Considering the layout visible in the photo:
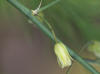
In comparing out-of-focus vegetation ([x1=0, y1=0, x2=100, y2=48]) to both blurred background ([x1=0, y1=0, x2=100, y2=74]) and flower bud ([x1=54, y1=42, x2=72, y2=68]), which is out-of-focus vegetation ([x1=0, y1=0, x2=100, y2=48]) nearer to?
blurred background ([x1=0, y1=0, x2=100, y2=74])

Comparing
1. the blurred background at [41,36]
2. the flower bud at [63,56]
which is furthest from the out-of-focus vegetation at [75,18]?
the flower bud at [63,56]

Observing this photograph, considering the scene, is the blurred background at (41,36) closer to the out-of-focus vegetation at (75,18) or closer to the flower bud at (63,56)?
the out-of-focus vegetation at (75,18)

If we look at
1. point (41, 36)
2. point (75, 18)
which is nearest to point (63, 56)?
point (75, 18)

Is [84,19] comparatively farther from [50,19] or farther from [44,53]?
[44,53]

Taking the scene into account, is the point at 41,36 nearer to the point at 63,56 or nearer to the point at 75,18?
the point at 75,18

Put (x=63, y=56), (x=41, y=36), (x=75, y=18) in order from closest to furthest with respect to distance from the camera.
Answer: (x=63, y=56), (x=75, y=18), (x=41, y=36)

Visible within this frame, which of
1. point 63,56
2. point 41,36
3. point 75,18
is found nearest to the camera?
point 63,56

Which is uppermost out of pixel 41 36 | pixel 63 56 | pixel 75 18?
pixel 63 56

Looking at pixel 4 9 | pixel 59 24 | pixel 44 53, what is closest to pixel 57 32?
pixel 59 24

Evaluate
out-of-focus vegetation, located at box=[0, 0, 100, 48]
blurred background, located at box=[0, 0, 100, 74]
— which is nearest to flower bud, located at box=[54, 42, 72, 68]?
blurred background, located at box=[0, 0, 100, 74]
